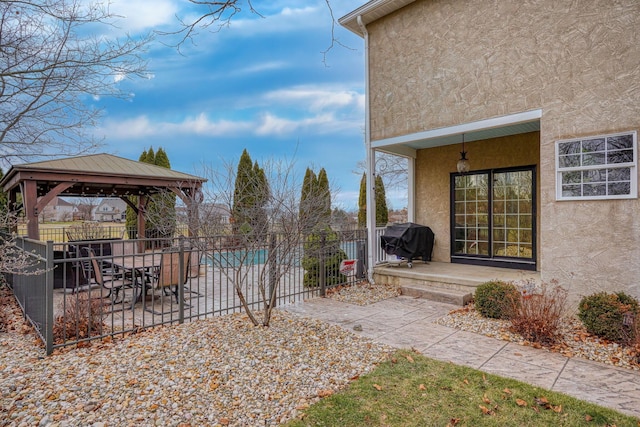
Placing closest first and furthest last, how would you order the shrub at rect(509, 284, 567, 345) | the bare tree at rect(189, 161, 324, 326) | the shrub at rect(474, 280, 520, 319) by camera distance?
the shrub at rect(509, 284, 567, 345)
the bare tree at rect(189, 161, 324, 326)
the shrub at rect(474, 280, 520, 319)

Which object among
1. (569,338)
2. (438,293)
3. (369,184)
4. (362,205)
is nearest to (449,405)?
(569,338)

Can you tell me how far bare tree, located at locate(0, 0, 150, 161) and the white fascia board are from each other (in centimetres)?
486

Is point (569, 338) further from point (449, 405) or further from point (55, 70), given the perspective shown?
point (55, 70)

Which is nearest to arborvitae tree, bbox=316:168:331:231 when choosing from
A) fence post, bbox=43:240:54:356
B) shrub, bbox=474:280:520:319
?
shrub, bbox=474:280:520:319

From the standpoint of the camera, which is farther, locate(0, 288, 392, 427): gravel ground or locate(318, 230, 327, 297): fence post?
locate(318, 230, 327, 297): fence post

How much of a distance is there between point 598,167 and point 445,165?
3.87 meters

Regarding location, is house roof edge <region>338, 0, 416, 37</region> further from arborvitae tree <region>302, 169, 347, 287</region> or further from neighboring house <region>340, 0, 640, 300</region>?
arborvitae tree <region>302, 169, 347, 287</region>

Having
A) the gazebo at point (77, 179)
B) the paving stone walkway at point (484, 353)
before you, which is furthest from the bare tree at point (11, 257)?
the paving stone walkway at point (484, 353)

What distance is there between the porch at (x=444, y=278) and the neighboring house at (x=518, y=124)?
0.68 meters

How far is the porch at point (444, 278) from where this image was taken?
21.2ft

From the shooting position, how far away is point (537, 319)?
174 inches

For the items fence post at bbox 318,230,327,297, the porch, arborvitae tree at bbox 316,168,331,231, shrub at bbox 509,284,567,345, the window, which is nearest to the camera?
shrub at bbox 509,284,567,345

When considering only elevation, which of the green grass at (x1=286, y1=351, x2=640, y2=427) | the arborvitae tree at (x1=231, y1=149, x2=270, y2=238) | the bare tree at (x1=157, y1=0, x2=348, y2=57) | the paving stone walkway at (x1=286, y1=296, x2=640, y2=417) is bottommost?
the paving stone walkway at (x1=286, y1=296, x2=640, y2=417)

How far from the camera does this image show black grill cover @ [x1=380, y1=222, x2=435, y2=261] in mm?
7855
